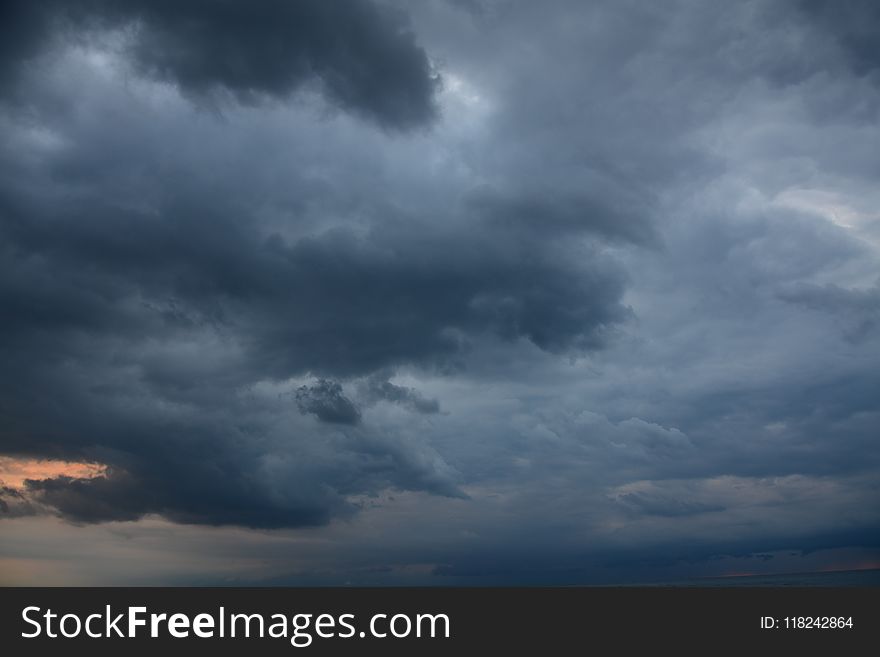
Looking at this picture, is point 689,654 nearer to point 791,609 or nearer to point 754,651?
point 754,651

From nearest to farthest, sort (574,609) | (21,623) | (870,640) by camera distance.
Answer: (870,640) < (21,623) < (574,609)

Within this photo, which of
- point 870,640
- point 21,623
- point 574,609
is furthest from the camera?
point 574,609

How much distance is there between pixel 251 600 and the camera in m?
140

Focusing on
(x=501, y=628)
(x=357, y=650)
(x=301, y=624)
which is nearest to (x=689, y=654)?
(x=501, y=628)

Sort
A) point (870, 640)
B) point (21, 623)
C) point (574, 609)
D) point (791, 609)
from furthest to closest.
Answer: point (574, 609) < point (791, 609) < point (21, 623) < point (870, 640)

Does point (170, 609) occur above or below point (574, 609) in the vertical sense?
above

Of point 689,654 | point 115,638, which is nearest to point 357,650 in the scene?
point 115,638

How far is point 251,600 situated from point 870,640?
114m

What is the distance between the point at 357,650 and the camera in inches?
3327

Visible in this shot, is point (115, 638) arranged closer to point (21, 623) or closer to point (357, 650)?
point (21, 623)

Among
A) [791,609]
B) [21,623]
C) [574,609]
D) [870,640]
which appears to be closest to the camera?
[870,640]

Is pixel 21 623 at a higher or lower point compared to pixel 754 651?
higher

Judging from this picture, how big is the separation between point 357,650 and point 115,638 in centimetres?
3703

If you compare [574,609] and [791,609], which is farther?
[574,609]
